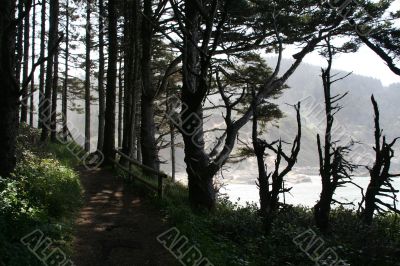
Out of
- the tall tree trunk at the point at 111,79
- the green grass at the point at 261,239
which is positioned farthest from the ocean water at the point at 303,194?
the green grass at the point at 261,239

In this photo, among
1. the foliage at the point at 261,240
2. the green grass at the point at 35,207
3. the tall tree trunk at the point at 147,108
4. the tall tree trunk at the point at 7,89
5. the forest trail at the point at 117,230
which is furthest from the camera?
the tall tree trunk at the point at 147,108

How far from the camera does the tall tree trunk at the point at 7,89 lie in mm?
5933

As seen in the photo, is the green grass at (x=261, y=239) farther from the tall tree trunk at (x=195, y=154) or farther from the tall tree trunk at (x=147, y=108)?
the tall tree trunk at (x=147, y=108)

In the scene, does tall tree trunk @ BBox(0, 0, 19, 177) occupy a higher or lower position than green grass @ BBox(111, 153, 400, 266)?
higher

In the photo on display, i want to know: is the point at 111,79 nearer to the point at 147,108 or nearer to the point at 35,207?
the point at 147,108

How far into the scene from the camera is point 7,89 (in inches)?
240

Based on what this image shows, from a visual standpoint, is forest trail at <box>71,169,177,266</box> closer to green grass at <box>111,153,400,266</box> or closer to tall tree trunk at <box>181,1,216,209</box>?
green grass at <box>111,153,400,266</box>

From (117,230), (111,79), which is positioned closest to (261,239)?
(117,230)

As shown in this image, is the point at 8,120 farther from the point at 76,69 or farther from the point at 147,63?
the point at 76,69

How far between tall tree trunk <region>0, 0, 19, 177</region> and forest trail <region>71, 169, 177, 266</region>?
218 cm

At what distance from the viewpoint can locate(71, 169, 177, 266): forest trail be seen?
6.69m

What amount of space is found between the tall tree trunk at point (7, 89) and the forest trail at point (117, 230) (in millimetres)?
2177

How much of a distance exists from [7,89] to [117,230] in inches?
152

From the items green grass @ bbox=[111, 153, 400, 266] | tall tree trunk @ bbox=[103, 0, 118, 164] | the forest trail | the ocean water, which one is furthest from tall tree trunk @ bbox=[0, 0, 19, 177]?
the ocean water
